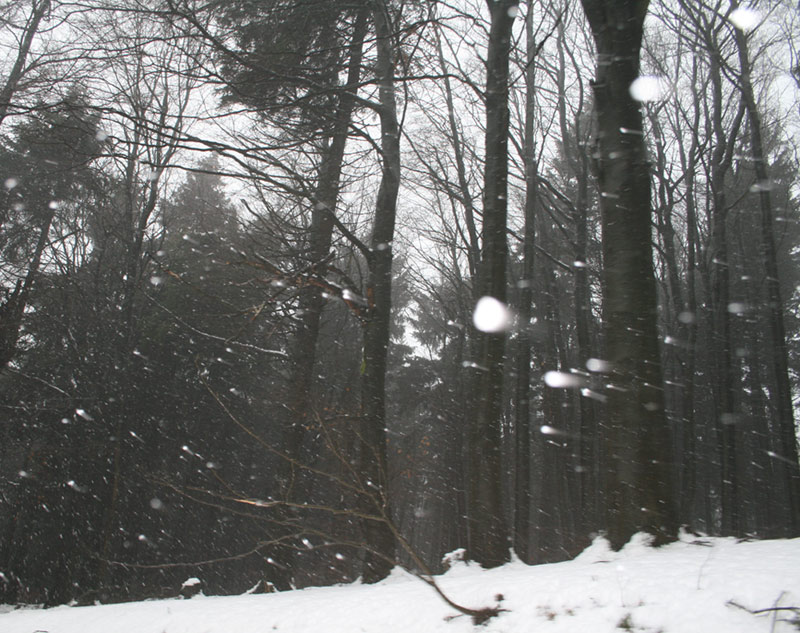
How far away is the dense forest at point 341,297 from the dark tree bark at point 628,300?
2 cm

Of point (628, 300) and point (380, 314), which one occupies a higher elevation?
point (380, 314)

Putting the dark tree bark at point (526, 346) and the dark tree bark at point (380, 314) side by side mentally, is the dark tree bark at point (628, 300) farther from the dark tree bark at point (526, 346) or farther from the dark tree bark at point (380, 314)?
the dark tree bark at point (526, 346)

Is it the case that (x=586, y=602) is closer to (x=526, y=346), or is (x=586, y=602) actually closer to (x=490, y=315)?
(x=490, y=315)

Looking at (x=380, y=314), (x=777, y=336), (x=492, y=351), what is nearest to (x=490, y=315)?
(x=492, y=351)

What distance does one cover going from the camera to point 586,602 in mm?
2059

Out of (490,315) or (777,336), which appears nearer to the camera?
(490,315)

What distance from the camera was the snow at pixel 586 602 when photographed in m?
1.81

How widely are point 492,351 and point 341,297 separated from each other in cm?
147

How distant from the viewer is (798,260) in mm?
22781

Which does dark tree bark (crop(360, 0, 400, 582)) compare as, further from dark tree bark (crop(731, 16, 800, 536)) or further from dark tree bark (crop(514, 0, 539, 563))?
dark tree bark (crop(731, 16, 800, 536))

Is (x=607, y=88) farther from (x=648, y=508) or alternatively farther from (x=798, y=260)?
(x=798, y=260)

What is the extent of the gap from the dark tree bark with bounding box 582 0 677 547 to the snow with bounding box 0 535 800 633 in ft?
0.81

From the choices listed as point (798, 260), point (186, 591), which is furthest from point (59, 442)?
point (798, 260)

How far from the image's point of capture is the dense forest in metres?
Result: 3.52
